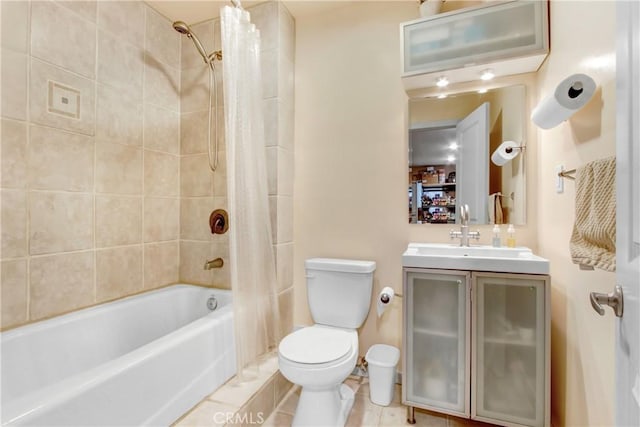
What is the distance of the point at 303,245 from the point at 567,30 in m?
1.83

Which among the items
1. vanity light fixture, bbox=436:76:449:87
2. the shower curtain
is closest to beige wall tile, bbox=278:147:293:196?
the shower curtain

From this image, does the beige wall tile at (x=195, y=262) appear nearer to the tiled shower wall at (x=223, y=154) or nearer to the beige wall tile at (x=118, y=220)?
the tiled shower wall at (x=223, y=154)

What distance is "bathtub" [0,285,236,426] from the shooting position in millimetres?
960

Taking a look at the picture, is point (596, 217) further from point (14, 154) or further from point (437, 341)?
point (14, 154)

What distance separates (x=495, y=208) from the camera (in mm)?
1828

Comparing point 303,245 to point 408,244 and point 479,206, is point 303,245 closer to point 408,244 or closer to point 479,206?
point 408,244

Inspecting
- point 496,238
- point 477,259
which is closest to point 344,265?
point 477,259

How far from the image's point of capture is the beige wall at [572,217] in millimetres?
1031

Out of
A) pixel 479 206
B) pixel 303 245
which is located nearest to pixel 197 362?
pixel 303 245

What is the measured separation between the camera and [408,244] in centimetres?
196

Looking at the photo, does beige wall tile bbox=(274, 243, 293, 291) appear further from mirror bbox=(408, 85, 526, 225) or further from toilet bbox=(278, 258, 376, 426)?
mirror bbox=(408, 85, 526, 225)

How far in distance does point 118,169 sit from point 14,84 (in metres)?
0.59

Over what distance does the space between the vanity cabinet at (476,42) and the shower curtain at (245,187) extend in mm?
934

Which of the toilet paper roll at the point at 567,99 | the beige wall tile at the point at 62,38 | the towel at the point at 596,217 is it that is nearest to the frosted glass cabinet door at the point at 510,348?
the towel at the point at 596,217
